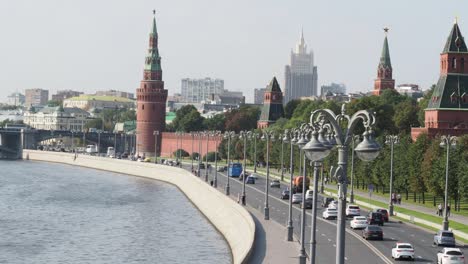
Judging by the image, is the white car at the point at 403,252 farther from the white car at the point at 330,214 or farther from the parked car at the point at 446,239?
the white car at the point at 330,214

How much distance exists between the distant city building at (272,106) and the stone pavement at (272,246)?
13170 cm

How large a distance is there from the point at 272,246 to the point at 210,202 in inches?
1529

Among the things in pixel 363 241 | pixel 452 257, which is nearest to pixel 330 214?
pixel 363 241

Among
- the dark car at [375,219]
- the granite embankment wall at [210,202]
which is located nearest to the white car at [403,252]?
the granite embankment wall at [210,202]

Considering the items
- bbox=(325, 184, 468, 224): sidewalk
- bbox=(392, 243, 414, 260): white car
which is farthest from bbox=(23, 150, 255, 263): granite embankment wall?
bbox=(325, 184, 468, 224): sidewalk

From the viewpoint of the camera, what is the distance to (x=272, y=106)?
19538cm

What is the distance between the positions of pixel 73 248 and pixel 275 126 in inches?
4577

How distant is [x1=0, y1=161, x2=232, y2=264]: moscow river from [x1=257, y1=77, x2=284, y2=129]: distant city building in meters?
60.0

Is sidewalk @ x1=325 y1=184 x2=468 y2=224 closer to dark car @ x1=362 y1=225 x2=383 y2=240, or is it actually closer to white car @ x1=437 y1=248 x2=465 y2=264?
dark car @ x1=362 y1=225 x2=383 y2=240

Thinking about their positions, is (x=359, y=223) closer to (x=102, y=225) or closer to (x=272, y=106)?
(x=102, y=225)

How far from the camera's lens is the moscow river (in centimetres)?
5981

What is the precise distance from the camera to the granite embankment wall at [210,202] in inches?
2266

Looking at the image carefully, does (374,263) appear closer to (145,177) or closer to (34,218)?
(34,218)

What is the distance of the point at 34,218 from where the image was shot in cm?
8431
